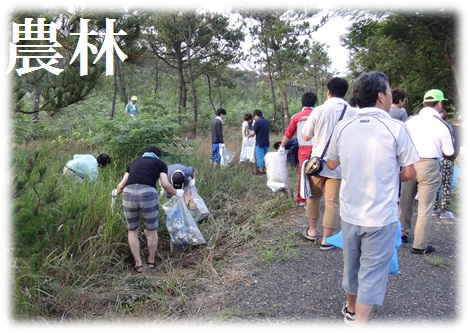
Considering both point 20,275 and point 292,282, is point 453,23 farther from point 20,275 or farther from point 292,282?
point 20,275

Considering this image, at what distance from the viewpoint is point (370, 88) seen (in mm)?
2438

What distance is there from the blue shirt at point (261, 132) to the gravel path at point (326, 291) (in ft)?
15.4

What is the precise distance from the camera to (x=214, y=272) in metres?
3.79

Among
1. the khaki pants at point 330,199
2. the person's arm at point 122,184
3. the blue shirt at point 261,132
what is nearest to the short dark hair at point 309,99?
the khaki pants at point 330,199

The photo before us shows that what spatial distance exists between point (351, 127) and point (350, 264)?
2.99 feet

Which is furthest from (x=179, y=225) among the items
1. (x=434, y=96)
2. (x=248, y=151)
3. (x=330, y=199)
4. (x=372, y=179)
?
(x=248, y=151)

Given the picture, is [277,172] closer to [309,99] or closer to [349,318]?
[309,99]

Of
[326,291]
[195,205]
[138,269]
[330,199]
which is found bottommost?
[138,269]

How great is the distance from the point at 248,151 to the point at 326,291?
236 inches

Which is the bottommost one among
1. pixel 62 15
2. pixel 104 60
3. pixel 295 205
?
pixel 295 205

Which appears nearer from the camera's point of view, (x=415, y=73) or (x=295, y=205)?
(x=295, y=205)

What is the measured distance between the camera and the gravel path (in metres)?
2.84

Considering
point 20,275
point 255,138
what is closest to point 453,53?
point 255,138

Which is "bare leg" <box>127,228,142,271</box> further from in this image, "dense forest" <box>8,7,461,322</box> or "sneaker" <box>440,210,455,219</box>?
"sneaker" <box>440,210,455,219</box>
